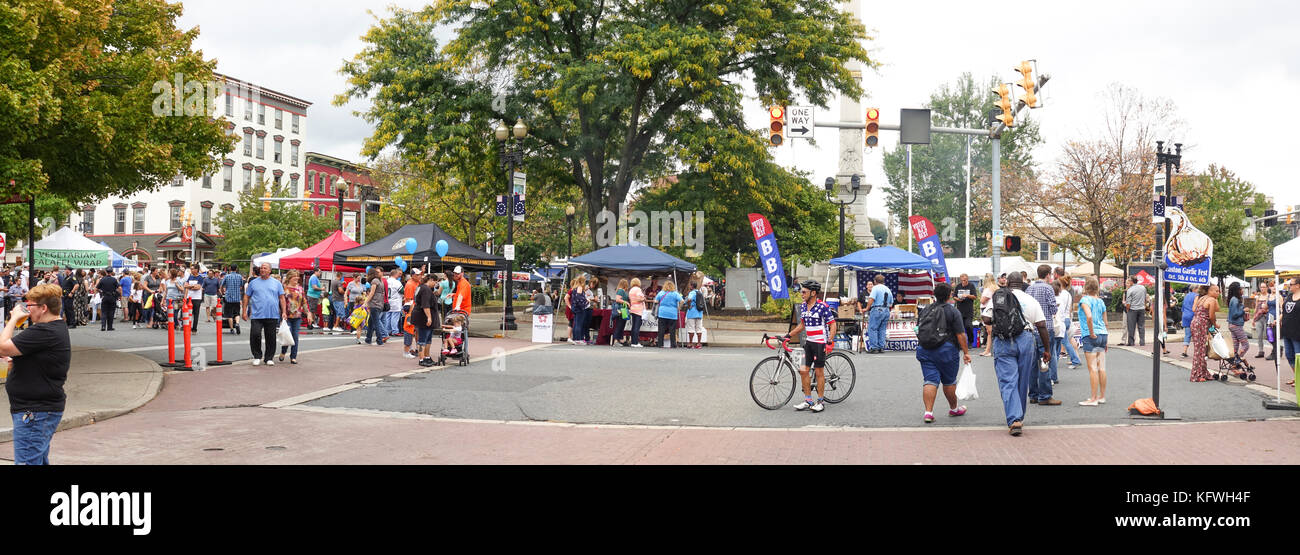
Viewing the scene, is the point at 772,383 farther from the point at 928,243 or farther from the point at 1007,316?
the point at 928,243

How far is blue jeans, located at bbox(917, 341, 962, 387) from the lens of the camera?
9414 millimetres

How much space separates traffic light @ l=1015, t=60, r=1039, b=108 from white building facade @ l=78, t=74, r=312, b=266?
54.3 m

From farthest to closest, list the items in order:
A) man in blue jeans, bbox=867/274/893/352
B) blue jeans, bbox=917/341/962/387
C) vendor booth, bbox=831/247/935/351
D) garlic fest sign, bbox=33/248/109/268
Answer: garlic fest sign, bbox=33/248/109/268 < vendor booth, bbox=831/247/935/351 < man in blue jeans, bbox=867/274/893/352 < blue jeans, bbox=917/341/962/387

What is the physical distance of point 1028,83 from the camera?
16234 millimetres

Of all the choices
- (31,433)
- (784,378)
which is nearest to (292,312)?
(784,378)

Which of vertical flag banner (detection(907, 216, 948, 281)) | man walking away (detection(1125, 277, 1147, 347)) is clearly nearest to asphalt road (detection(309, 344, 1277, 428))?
man walking away (detection(1125, 277, 1147, 347))

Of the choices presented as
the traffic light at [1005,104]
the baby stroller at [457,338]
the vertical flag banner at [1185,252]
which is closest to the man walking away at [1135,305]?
the traffic light at [1005,104]

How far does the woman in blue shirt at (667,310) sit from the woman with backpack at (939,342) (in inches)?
429

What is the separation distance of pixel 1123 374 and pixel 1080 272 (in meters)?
48.1

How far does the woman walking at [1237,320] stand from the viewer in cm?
1395

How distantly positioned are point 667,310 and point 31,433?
49.9 feet

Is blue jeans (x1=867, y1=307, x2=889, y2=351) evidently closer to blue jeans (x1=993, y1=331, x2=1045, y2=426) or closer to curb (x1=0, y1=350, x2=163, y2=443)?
blue jeans (x1=993, y1=331, x2=1045, y2=426)
